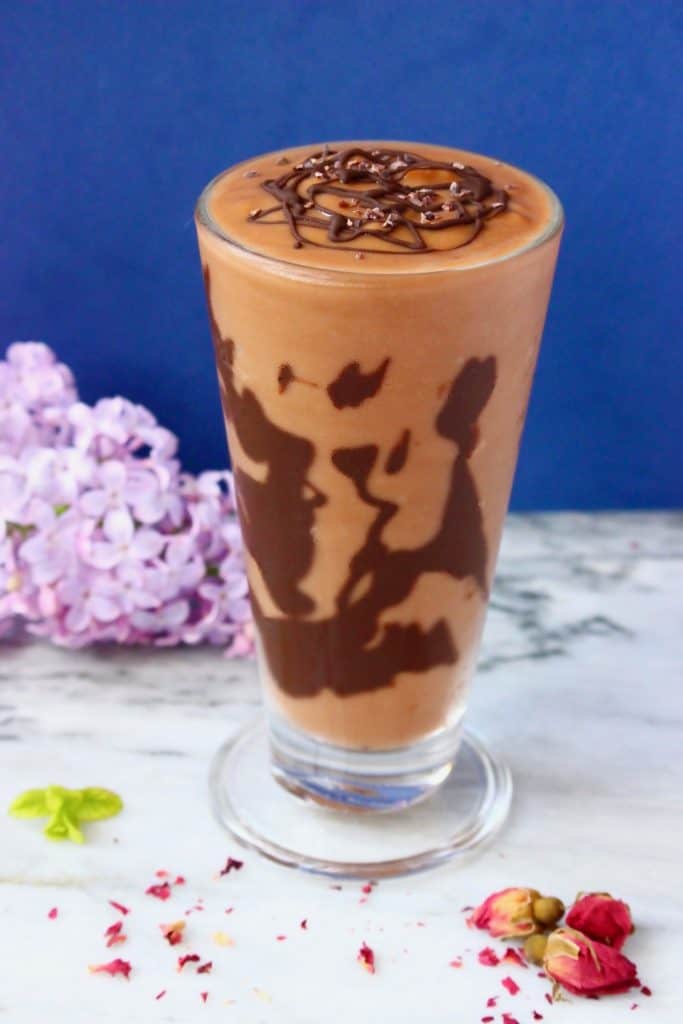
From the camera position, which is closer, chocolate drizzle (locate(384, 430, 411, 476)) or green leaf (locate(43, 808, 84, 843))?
chocolate drizzle (locate(384, 430, 411, 476))

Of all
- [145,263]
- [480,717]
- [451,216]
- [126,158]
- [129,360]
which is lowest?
[480,717]

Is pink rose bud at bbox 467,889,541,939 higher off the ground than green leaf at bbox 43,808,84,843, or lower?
higher

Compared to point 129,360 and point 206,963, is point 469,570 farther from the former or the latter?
point 129,360

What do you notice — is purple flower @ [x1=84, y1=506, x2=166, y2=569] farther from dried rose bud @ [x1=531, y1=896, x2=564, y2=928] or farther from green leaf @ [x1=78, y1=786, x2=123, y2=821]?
dried rose bud @ [x1=531, y1=896, x2=564, y2=928]

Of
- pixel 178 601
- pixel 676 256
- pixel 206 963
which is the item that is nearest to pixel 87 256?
pixel 178 601

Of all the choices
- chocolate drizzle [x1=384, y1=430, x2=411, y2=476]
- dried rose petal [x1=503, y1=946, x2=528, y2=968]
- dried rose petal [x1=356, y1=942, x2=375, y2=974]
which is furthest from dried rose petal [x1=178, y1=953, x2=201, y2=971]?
chocolate drizzle [x1=384, y1=430, x2=411, y2=476]

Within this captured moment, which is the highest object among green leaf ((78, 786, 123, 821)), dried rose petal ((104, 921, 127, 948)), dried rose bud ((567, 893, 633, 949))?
dried rose bud ((567, 893, 633, 949))

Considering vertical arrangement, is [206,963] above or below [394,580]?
below
